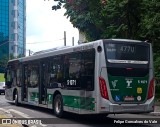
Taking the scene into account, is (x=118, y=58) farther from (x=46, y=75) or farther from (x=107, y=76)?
(x=46, y=75)

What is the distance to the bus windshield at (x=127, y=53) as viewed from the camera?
45.1 ft

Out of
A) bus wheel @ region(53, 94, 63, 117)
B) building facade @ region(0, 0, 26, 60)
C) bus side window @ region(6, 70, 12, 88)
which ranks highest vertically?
building facade @ region(0, 0, 26, 60)

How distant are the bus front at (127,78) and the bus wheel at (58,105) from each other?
3622mm

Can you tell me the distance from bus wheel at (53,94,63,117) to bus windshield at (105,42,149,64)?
3.84 metres

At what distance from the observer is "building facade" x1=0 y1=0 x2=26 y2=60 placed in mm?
111125

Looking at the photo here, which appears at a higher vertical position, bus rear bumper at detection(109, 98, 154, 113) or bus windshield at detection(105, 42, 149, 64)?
bus windshield at detection(105, 42, 149, 64)

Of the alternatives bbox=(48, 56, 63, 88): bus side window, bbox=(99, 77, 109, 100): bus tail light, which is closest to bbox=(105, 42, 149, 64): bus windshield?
bbox=(99, 77, 109, 100): bus tail light

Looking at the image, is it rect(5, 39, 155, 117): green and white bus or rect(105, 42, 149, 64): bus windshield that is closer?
rect(5, 39, 155, 117): green and white bus

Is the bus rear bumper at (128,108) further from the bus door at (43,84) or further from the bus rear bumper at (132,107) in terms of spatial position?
the bus door at (43,84)

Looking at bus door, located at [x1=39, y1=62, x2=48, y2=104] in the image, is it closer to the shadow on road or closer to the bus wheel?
the bus wheel

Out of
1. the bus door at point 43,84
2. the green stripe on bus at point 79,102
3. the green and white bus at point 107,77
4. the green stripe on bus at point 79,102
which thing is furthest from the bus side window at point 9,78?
the green stripe on bus at point 79,102

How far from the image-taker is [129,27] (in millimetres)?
25016

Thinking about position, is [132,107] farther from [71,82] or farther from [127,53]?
[71,82]

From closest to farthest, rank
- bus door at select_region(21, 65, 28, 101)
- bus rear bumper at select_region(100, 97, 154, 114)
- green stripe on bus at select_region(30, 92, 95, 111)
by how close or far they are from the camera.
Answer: bus rear bumper at select_region(100, 97, 154, 114) < green stripe on bus at select_region(30, 92, 95, 111) < bus door at select_region(21, 65, 28, 101)
